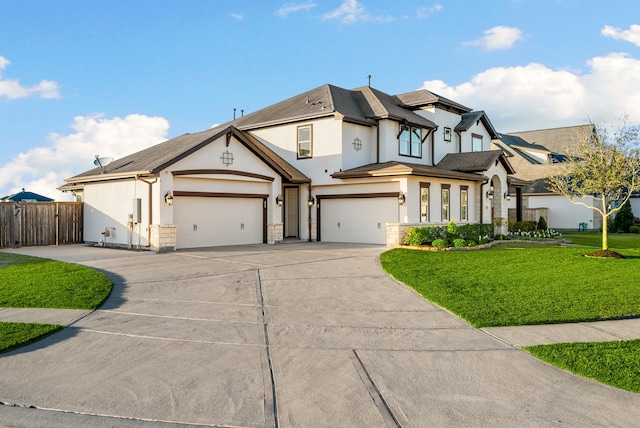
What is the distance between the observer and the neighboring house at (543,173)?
36062 mm

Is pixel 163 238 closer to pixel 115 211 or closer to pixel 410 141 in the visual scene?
pixel 115 211

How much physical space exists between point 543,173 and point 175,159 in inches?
1177

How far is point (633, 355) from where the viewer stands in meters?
6.47

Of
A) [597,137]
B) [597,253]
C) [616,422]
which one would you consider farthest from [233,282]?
[597,137]

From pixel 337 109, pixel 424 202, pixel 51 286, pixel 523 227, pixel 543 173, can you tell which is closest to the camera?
pixel 51 286

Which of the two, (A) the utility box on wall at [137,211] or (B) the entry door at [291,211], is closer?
(A) the utility box on wall at [137,211]

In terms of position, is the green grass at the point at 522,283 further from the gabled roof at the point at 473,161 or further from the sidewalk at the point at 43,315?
the gabled roof at the point at 473,161

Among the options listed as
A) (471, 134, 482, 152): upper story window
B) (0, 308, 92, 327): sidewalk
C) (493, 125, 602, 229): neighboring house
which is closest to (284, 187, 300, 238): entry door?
(471, 134, 482, 152): upper story window

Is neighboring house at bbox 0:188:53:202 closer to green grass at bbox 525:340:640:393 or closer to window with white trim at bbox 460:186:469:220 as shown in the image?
window with white trim at bbox 460:186:469:220

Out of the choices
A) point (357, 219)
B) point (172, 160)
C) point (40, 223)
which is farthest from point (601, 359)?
point (40, 223)

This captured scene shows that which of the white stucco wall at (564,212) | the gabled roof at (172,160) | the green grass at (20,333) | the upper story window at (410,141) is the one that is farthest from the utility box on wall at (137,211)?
the white stucco wall at (564,212)

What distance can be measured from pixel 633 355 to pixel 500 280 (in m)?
5.68

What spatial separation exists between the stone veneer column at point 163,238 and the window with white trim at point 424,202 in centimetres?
1049

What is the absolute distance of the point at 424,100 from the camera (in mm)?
26953
